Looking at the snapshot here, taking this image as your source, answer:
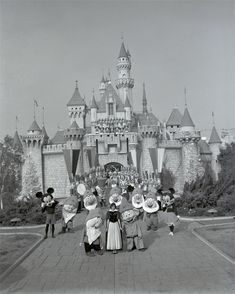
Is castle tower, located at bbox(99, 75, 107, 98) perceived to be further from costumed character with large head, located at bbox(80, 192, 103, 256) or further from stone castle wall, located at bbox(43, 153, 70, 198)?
costumed character with large head, located at bbox(80, 192, 103, 256)

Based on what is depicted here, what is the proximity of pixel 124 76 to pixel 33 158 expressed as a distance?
16.6m

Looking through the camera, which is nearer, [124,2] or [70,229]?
[124,2]

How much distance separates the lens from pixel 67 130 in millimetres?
37438

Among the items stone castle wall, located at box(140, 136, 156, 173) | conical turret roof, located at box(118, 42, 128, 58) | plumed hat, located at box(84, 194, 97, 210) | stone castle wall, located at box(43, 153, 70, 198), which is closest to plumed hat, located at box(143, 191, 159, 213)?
plumed hat, located at box(84, 194, 97, 210)

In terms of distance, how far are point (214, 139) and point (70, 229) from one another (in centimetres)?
3161

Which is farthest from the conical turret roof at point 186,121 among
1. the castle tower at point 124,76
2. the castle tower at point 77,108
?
the castle tower at point 77,108

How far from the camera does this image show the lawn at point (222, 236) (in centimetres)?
812

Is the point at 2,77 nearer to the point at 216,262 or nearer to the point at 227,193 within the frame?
the point at 216,262

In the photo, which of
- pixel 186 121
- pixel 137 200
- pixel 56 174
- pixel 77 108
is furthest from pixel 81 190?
pixel 77 108

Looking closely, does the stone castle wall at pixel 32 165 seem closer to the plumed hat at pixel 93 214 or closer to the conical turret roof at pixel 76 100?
the conical turret roof at pixel 76 100

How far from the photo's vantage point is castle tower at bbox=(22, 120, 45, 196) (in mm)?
35653

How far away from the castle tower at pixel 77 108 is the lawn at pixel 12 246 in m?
32.4

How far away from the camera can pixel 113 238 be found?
8.03 m

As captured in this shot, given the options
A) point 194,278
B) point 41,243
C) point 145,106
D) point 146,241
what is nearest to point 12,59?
point 41,243
